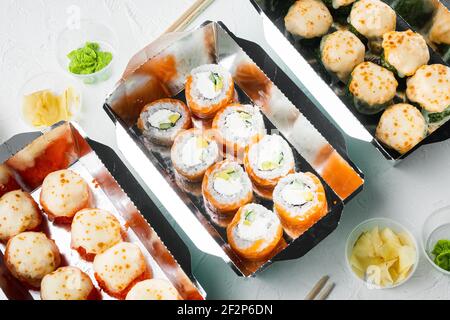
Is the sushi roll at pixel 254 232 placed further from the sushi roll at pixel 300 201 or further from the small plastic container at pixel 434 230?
the small plastic container at pixel 434 230

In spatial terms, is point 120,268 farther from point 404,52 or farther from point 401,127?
point 404,52

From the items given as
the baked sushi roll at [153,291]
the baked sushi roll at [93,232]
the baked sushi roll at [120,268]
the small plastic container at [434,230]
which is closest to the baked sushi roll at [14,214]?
the baked sushi roll at [93,232]

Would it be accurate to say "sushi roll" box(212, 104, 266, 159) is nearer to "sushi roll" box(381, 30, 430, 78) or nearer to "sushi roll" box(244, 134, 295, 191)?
"sushi roll" box(244, 134, 295, 191)

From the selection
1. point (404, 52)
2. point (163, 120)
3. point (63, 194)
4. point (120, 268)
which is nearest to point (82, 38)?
point (163, 120)

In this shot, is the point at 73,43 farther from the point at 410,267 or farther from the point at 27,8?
the point at 410,267

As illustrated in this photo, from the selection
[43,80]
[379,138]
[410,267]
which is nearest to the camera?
[410,267]

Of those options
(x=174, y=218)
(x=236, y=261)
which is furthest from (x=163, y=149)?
(x=236, y=261)
